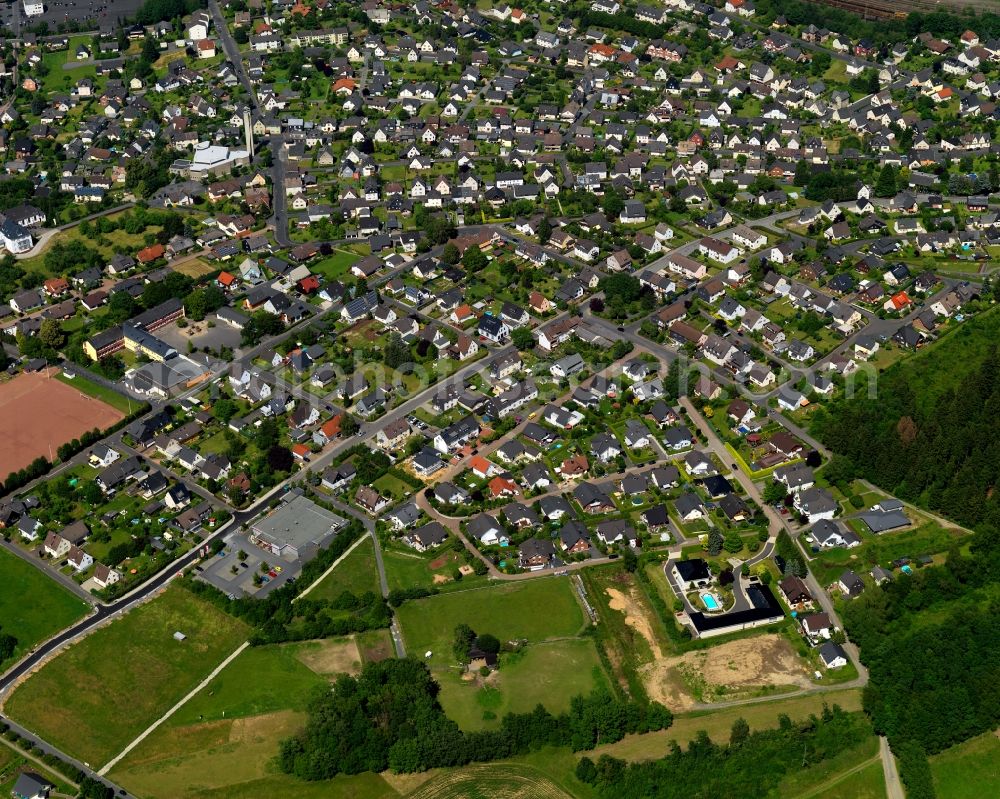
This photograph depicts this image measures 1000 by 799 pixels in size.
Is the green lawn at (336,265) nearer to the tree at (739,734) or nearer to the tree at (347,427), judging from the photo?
the tree at (347,427)

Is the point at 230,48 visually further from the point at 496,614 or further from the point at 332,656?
the point at 332,656

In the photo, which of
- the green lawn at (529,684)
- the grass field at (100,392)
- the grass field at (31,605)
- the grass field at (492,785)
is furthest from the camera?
the grass field at (100,392)

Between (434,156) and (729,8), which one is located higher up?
(729,8)

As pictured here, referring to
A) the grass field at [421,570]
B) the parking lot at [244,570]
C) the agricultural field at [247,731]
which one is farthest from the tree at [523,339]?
the agricultural field at [247,731]

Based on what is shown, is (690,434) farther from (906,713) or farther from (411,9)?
(411,9)

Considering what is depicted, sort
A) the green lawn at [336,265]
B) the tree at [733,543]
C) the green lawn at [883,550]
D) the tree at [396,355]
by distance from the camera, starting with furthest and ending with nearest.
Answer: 1. the green lawn at [336,265]
2. the tree at [396,355]
3. the tree at [733,543]
4. the green lawn at [883,550]

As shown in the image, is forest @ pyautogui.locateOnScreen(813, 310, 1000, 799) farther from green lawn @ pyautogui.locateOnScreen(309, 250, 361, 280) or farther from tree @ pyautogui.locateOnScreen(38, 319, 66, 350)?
tree @ pyautogui.locateOnScreen(38, 319, 66, 350)

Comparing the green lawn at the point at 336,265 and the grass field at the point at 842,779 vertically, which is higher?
the green lawn at the point at 336,265

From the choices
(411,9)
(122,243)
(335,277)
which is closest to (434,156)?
(335,277)
